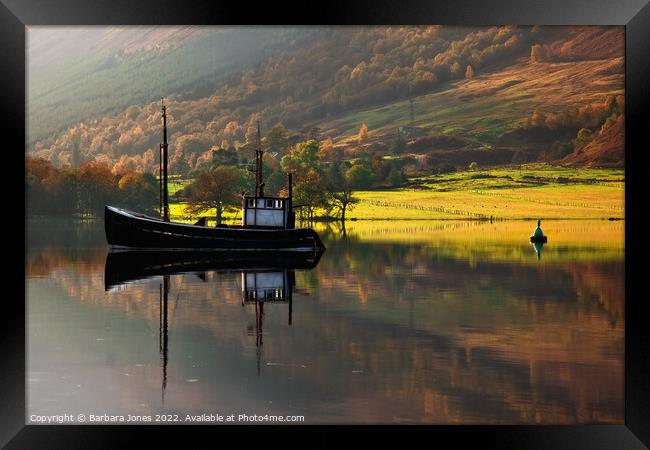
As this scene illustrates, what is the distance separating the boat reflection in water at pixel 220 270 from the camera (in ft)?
117

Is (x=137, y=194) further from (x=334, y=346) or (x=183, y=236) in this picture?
(x=334, y=346)

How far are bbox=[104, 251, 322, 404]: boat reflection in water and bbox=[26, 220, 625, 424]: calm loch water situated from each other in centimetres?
21

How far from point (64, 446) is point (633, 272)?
893cm

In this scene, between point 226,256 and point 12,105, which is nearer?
point 12,105

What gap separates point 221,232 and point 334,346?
47.0 meters

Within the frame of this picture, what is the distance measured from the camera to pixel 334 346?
1034 inches

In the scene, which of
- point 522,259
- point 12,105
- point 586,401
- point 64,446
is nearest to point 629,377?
point 586,401

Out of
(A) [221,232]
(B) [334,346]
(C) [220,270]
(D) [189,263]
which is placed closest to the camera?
(B) [334,346]

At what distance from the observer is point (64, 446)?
14.4 m

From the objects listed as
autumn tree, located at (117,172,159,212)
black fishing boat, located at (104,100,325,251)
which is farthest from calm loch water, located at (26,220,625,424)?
autumn tree, located at (117,172,159,212)

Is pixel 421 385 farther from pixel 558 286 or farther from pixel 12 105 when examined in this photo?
pixel 558 286

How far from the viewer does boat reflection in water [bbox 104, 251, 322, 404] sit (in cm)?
3559
